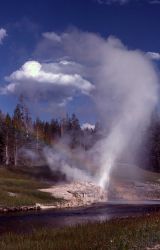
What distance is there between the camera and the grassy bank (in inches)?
1031

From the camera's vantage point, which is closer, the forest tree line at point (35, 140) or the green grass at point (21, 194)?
the green grass at point (21, 194)

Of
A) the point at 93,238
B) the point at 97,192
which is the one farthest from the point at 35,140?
the point at 93,238

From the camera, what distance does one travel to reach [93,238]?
98.7ft

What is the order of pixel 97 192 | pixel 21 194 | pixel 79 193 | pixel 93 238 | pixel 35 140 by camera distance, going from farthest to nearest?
1. pixel 35 140
2. pixel 97 192
3. pixel 79 193
4. pixel 21 194
5. pixel 93 238

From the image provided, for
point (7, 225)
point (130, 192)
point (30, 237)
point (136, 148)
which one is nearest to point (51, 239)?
point (30, 237)

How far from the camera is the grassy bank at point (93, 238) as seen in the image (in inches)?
1031

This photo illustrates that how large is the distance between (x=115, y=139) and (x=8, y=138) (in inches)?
1448

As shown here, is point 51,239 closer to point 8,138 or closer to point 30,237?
point 30,237

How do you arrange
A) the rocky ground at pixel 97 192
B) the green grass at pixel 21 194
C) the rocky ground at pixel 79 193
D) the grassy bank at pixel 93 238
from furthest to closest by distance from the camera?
the rocky ground at pixel 97 192, the rocky ground at pixel 79 193, the green grass at pixel 21 194, the grassy bank at pixel 93 238

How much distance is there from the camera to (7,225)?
1906 inches

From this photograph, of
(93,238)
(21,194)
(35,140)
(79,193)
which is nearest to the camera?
(93,238)

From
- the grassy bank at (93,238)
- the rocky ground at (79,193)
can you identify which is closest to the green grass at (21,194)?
the rocky ground at (79,193)

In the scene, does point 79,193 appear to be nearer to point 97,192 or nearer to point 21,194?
point 97,192

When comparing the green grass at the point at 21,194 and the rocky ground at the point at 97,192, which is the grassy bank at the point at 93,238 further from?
the rocky ground at the point at 97,192
